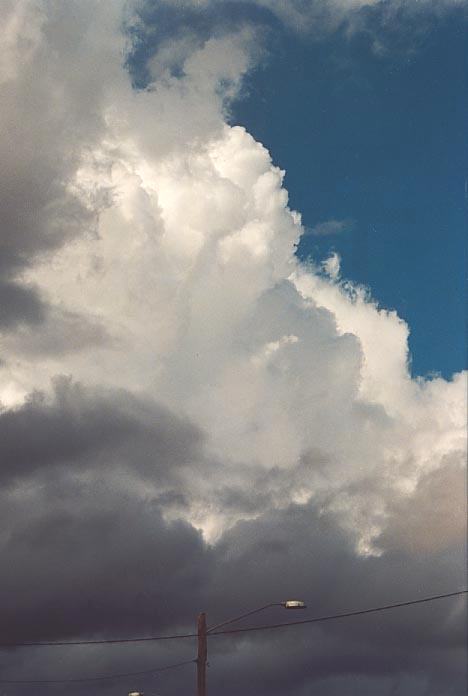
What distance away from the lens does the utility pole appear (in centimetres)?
4209

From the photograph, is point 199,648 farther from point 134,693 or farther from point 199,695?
point 134,693

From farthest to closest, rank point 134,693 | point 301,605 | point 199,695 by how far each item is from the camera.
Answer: point 134,693, point 199,695, point 301,605

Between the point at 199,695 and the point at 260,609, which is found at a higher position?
the point at 260,609

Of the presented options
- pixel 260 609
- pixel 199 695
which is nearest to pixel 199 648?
pixel 199 695

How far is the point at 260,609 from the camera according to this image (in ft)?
128

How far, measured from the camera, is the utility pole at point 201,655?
42091 millimetres

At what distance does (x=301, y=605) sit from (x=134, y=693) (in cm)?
A: 1448

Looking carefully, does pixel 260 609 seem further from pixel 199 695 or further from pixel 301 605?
pixel 199 695

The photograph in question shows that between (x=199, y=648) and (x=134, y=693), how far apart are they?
283 inches

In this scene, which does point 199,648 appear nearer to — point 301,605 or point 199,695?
point 199,695

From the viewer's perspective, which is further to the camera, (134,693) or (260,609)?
(134,693)

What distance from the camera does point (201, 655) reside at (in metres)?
42.8

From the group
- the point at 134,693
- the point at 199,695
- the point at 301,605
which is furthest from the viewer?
the point at 134,693

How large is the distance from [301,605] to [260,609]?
2062 mm
